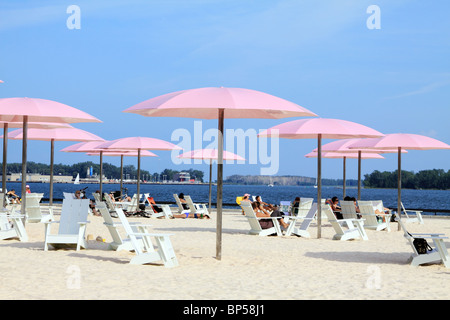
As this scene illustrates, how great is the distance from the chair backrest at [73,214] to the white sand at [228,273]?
44 cm

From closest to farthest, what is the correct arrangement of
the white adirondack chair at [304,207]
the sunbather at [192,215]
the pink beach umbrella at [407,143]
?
the pink beach umbrella at [407,143], the white adirondack chair at [304,207], the sunbather at [192,215]

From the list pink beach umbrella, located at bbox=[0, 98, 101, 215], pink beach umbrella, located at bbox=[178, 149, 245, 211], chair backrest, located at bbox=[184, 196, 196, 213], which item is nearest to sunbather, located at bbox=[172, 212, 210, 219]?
chair backrest, located at bbox=[184, 196, 196, 213]

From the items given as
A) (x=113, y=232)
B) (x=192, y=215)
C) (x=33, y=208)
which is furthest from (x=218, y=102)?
(x=192, y=215)

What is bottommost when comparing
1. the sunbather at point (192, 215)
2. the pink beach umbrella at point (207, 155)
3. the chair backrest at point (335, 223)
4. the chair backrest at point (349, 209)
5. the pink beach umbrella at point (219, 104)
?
the sunbather at point (192, 215)

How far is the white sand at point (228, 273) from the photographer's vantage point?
21.5 feet

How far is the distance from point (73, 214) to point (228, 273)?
328 centimetres

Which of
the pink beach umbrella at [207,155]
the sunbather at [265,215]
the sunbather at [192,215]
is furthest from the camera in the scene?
the pink beach umbrella at [207,155]

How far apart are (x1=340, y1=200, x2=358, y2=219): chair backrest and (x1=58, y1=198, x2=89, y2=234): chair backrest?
22.1ft

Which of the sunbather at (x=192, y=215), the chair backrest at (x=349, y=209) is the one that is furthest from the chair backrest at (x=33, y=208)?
the chair backrest at (x=349, y=209)

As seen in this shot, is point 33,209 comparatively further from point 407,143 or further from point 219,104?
point 407,143

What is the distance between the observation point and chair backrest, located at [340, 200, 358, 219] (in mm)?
14938

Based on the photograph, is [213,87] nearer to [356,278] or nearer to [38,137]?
[356,278]

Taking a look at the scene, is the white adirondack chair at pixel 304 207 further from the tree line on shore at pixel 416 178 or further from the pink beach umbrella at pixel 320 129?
the tree line on shore at pixel 416 178

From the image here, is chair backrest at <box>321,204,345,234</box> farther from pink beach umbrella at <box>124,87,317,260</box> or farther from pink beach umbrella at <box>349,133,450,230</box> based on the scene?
pink beach umbrella at <box>124,87,317,260</box>
